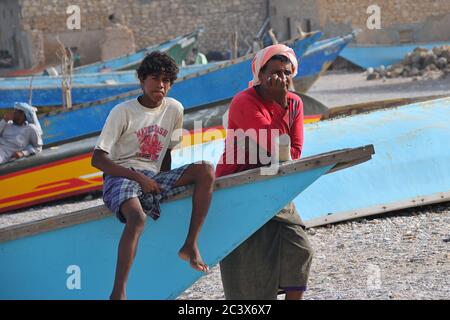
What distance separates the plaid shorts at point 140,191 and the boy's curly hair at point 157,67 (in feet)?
1.50

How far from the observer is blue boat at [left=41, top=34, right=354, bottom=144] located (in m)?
13.5

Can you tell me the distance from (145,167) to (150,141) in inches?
5.0

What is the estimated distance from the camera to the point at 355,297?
5777 mm

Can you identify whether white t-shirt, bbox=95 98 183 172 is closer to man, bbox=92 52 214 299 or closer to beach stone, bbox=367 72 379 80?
man, bbox=92 52 214 299

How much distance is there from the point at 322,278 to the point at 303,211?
157cm

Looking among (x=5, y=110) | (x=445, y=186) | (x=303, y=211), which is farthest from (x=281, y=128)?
(x=5, y=110)

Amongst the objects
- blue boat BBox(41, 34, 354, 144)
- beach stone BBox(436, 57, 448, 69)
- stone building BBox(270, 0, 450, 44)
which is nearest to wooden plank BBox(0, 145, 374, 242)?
blue boat BBox(41, 34, 354, 144)

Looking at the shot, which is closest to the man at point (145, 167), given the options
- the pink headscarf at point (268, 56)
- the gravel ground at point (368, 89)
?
the pink headscarf at point (268, 56)

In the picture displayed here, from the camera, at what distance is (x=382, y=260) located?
6625 millimetres

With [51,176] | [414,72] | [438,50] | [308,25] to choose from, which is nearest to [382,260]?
[51,176]

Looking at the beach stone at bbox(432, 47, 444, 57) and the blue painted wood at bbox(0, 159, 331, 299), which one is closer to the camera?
the blue painted wood at bbox(0, 159, 331, 299)

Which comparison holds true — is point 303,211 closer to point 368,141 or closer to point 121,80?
point 368,141

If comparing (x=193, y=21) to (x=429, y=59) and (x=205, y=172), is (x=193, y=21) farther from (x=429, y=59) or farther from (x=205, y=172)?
(x=205, y=172)

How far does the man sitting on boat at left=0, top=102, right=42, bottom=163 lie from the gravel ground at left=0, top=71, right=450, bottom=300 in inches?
150
